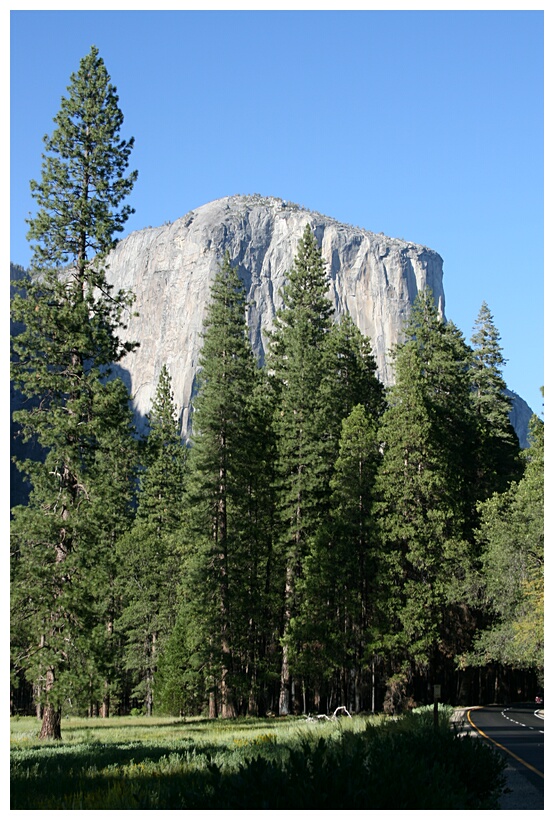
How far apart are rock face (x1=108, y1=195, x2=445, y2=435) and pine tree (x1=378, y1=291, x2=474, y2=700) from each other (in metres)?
124

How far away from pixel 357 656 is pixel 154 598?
15.8 metres

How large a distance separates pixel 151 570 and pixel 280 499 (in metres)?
12.4

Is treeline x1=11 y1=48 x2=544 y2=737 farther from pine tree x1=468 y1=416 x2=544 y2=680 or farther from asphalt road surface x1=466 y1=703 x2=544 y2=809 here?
asphalt road surface x1=466 y1=703 x2=544 y2=809

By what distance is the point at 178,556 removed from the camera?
47594 mm

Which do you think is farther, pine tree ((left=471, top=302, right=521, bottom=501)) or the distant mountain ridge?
the distant mountain ridge

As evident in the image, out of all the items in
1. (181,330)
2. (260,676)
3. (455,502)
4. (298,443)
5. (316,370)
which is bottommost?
(260,676)

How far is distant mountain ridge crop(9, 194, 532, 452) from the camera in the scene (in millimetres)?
166750

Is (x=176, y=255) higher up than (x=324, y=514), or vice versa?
(x=176, y=255)


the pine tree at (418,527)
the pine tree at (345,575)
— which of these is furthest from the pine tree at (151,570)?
Result: the pine tree at (418,527)

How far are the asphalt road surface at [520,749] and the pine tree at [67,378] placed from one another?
11.0m

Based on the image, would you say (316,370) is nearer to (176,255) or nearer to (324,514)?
(324,514)

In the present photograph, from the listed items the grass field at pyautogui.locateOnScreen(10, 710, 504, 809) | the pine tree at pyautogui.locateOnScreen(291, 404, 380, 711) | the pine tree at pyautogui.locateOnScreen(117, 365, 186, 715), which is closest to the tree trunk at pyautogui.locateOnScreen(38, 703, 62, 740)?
the grass field at pyautogui.locateOnScreen(10, 710, 504, 809)
